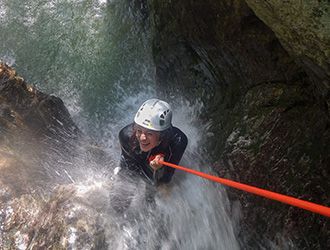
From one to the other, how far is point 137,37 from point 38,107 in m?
2.83

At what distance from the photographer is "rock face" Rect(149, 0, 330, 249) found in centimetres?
365

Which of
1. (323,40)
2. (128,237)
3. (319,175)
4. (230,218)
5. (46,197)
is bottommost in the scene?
(230,218)

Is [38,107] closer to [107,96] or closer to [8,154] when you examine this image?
[8,154]

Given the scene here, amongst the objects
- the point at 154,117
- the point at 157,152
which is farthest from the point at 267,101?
the point at 157,152

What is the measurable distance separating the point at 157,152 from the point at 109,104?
3.35 meters

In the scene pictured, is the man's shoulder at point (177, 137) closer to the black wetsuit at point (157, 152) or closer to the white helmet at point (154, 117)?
the black wetsuit at point (157, 152)

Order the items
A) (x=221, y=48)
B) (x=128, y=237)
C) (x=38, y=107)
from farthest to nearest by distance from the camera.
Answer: (x=38, y=107) < (x=221, y=48) < (x=128, y=237)

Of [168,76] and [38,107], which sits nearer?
[38,107]

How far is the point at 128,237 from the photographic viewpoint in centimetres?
496

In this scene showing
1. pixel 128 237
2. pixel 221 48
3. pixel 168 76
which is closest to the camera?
pixel 128 237

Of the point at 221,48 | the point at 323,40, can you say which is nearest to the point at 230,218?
the point at 221,48

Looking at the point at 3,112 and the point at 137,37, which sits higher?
the point at 3,112

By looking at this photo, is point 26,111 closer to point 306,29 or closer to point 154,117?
point 154,117

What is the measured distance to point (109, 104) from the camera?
8.17 meters
